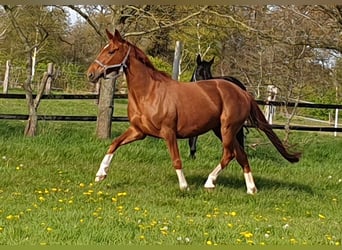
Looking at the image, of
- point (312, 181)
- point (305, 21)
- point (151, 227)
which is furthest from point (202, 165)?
point (151, 227)

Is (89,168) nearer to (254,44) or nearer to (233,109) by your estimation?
(233,109)

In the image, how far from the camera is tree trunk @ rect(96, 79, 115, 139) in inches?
416

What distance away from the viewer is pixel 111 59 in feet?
21.4

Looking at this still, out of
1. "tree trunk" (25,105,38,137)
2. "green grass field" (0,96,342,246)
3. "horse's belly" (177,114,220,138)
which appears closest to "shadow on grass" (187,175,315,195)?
"green grass field" (0,96,342,246)

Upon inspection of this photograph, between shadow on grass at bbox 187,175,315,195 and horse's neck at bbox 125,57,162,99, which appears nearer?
horse's neck at bbox 125,57,162,99

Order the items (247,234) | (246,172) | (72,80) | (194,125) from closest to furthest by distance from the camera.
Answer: (247,234), (194,125), (246,172), (72,80)

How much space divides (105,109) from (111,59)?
424 cm

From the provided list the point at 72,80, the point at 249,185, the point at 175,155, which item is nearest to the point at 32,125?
the point at 175,155

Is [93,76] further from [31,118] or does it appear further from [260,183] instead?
[31,118]

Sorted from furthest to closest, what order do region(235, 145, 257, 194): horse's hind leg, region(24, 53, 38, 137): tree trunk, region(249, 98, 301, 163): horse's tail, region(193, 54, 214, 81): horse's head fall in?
region(24, 53, 38, 137): tree trunk
region(193, 54, 214, 81): horse's head
region(249, 98, 301, 163): horse's tail
region(235, 145, 257, 194): horse's hind leg

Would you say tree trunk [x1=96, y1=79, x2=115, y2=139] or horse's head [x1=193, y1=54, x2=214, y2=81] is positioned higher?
horse's head [x1=193, y1=54, x2=214, y2=81]

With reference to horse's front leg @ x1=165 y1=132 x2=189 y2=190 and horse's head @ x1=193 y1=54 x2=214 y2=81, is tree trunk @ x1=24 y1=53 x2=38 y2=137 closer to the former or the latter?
horse's head @ x1=193 y1=54 x2=214 y2=81

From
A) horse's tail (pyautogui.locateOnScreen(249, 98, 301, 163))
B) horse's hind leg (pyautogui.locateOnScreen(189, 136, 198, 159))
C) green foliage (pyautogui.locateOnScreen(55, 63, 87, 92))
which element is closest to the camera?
horse's tail (pyautogui.locateOnScreen(249, 98, 301, 163))

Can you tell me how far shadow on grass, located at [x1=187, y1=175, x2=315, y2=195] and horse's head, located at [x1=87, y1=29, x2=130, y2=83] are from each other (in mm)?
1850
